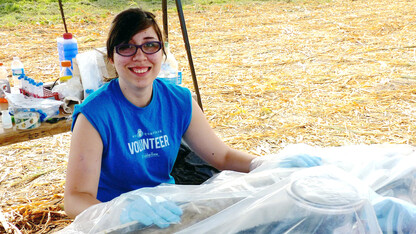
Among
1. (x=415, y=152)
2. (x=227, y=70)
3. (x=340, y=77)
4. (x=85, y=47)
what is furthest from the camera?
(x=85, y=47)

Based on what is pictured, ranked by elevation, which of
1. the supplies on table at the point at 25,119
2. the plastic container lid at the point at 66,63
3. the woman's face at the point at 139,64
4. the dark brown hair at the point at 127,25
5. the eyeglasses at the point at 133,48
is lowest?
the supplies on table at the point at 25,119

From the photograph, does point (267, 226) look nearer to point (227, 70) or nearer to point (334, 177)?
point (334, 177)

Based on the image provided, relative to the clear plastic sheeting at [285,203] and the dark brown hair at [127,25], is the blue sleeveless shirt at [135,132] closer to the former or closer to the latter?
the dark brown hair at [127,25]

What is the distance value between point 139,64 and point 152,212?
0.69 meters

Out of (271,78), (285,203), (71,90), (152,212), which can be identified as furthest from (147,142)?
(271,78)

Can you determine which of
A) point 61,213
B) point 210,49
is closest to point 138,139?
point 61,213

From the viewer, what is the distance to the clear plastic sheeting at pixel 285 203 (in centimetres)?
107

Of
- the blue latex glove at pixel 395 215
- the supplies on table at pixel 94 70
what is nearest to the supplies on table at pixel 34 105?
the supplies on table at pixel 94 70

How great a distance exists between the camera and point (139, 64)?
166 centimetres

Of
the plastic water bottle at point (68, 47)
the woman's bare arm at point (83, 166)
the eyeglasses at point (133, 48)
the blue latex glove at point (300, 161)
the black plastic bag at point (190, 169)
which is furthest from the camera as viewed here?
the plastic water bottle at point (68, 47)

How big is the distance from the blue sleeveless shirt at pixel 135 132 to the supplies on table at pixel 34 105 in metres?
0.75

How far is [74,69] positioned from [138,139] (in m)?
1.15

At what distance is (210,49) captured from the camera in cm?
673

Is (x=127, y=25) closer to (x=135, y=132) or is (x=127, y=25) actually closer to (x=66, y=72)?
(x=135, y=132)
